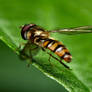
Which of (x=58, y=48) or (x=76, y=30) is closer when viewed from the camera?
(x=58, y=48)

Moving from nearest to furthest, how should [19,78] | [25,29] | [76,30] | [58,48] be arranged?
[58,48], [76,30], [25,29], [19,78]

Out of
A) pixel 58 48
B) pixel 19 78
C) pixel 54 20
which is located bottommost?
pixel 19 78

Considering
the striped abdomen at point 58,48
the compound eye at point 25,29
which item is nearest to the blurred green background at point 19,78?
the compound eye at point 25,29

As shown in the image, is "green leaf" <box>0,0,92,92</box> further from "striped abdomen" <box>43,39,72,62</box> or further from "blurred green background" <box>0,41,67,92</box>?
"blurred green background" <box>0,41,67,92</box>

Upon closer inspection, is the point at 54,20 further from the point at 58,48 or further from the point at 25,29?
the point at 58,48

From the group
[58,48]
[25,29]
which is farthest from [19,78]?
[58,48]

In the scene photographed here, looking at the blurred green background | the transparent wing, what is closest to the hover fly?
the transparent wing
